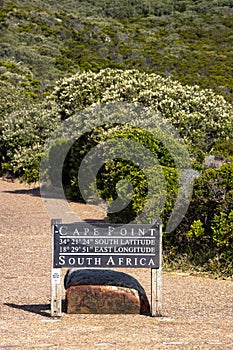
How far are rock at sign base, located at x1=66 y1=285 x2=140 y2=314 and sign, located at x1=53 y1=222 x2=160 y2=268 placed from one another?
0.25 metres

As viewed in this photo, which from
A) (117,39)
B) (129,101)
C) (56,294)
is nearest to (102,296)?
(56,294)

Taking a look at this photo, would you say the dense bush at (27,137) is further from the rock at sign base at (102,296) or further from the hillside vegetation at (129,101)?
the rock at sign base at (102,296)

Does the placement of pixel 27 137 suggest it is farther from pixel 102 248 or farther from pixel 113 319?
pixel 113 319

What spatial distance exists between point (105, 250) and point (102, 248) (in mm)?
37

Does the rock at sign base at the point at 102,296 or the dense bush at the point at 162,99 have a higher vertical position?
the dense bush at the point at 162,99

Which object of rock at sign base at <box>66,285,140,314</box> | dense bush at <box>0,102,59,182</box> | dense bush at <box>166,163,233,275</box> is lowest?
rock at sign base at <box>66,285,140,314</box>

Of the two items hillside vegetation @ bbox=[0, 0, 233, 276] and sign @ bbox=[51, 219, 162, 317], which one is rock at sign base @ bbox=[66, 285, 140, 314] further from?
hillside vegetation @ bbox=[0, 0, 233, 276]

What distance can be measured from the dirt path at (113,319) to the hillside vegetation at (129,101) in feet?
3.67

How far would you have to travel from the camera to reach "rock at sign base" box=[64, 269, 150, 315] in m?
6.55

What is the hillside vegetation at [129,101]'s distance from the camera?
9.50 m

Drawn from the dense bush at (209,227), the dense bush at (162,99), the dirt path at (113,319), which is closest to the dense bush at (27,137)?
the dense bush at (162,99)

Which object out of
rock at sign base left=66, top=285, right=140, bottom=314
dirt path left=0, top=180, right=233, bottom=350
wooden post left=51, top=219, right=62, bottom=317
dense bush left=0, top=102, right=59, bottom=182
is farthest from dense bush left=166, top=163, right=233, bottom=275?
dense bush left=0, top=102, right=59, bottom=182

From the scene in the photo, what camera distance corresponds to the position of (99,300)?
6.56 metres

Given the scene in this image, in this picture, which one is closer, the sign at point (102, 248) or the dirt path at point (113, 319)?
the dirt path at point (113, 319)
